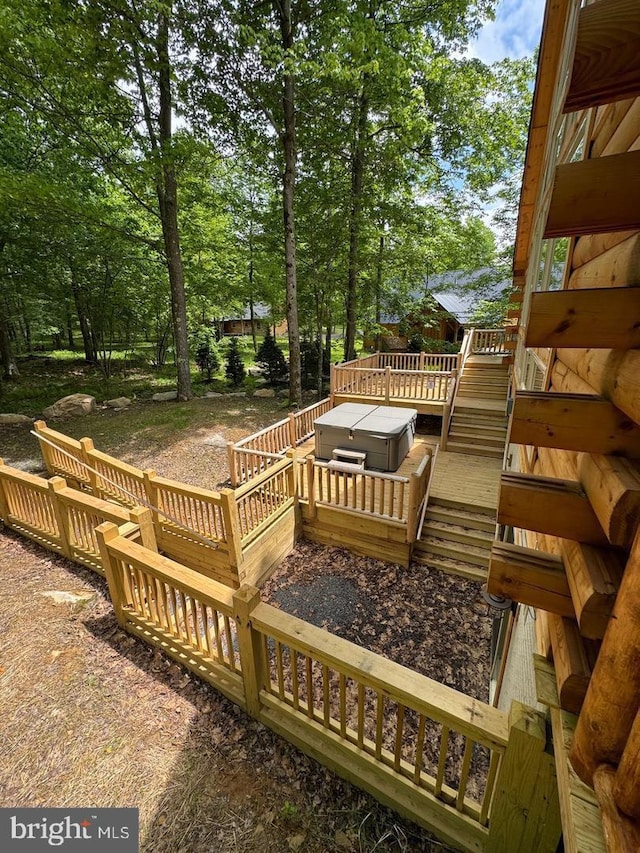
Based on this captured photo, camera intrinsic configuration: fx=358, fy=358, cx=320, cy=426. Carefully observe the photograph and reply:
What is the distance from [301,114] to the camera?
1105 centimetres

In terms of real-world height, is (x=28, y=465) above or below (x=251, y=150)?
below

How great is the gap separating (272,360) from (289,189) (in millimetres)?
6675

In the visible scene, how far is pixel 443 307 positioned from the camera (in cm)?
2258

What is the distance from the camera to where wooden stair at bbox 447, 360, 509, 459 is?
8.57 meters

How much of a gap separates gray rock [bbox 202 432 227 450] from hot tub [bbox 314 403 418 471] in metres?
2.90

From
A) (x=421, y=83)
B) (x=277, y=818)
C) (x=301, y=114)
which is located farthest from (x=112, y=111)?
(x=277, y=818)

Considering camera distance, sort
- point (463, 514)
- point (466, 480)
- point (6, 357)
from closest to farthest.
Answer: point (463, 514), point (466, 480), point (6, 357)

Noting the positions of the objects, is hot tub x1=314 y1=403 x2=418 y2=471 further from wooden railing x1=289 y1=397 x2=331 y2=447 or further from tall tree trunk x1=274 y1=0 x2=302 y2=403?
tall tree trunk x1=274 y1=0 x2=302 y2=403

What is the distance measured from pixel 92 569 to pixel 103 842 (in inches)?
104

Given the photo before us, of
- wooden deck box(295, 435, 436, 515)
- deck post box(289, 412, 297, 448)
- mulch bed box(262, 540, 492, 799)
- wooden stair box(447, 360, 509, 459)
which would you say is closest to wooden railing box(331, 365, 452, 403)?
wooden stair box(447, 360, 509, 459)

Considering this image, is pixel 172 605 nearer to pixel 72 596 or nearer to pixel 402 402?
pixel 72 596

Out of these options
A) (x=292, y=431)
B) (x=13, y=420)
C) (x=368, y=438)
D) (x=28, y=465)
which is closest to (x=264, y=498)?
(x=368, y=438)

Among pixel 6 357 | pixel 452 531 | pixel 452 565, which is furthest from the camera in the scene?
pixel 6 357

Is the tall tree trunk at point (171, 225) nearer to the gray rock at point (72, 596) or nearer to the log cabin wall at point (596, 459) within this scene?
the gray rock at point (72, 596)
